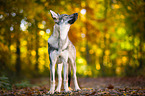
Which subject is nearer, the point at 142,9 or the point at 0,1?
the point at 0,1

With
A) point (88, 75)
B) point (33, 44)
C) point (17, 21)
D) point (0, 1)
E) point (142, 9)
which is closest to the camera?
point (0, 1)

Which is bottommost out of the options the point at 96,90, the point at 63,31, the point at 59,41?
the point at 96,90

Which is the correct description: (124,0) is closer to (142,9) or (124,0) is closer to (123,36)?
(142,9)

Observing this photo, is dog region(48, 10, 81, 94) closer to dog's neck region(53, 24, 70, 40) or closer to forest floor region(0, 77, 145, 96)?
dog's neck region(53, 24, 70, 40)

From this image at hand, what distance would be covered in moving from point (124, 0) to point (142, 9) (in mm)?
2565

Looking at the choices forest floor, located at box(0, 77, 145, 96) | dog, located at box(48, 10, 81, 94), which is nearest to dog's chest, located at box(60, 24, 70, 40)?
dog, located at box(48, 10, 81, 94)

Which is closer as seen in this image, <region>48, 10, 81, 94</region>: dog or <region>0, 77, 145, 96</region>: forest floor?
<region>0, 77, 145, 96</region>: forest floor

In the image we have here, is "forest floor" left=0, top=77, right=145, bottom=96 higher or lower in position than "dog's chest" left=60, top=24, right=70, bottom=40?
lower

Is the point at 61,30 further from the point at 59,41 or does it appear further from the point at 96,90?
the point at 96,90

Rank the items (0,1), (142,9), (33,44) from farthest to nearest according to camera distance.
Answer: (33,44), (142,9), (0,1)

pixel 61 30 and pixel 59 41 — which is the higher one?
pixel 61 30

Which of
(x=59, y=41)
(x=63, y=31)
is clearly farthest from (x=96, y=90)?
(x=63, y=31)

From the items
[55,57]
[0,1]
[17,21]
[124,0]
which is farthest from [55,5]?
[55,57]

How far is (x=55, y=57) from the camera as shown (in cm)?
503
